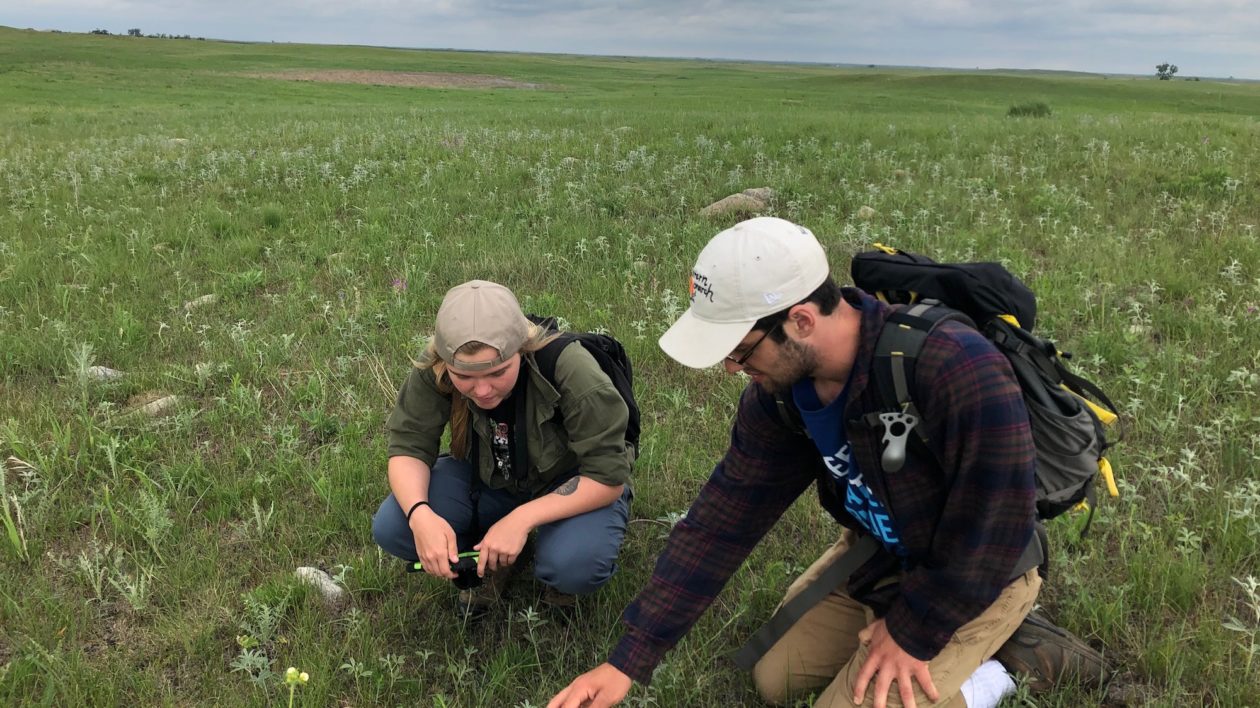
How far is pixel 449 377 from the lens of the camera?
3.64 meters

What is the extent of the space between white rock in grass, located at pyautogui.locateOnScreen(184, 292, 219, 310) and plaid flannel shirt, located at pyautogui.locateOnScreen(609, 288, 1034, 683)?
606cm

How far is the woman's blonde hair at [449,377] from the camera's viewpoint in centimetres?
355

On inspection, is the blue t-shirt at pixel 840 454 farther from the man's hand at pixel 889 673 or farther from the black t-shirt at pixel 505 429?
the black t-shirt at pixel 505 429

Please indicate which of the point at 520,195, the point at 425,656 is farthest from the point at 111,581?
the point at 520,195

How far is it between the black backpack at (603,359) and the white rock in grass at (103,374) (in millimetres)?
3954

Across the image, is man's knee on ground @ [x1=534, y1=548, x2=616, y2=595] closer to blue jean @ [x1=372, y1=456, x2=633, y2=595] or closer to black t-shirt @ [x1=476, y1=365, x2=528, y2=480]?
blue jean @ [x1=372, y1=456, x2=633, y2=595]

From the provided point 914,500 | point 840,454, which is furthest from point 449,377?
point 914,500

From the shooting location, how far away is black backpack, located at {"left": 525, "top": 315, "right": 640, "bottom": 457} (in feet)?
12.0

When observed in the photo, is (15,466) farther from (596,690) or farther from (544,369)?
(596,690)

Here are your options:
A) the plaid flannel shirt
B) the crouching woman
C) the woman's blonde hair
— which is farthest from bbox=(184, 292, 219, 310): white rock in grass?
the plaid flannel shirt

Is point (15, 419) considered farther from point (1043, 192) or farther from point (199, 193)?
point (1043, 192)

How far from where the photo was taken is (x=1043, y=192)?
9.85m

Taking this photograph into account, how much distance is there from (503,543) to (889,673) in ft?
5.46

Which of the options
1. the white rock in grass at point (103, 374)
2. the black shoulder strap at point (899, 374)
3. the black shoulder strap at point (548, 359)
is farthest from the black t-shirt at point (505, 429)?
the white rock in grass at point (103, 374)
